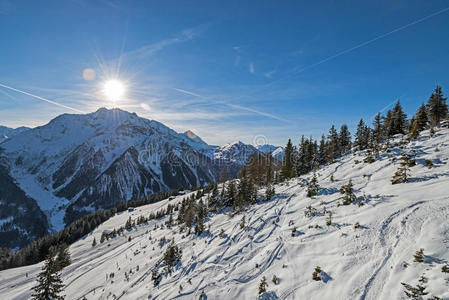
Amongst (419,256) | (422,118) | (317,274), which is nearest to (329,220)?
(317,274)

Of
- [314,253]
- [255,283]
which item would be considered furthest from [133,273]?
[314,253]

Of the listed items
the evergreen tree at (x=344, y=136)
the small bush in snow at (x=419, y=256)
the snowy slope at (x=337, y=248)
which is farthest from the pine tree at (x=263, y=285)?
the evergreen tree at (x=344, y=136)

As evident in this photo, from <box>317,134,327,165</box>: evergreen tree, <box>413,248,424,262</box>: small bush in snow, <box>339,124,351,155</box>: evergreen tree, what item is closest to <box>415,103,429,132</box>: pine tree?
<box>317,134,327,165</box>: evergreen tree

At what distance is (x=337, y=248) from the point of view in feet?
30.6

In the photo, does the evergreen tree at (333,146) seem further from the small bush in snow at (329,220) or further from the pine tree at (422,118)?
the small bush in snow at (329,220)

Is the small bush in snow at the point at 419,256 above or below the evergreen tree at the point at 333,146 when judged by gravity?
below

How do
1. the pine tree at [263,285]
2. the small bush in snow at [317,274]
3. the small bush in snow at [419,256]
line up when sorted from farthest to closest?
the pine tree at [263,285], the small bush in snow at [317,274], the small bush in snow at [419,256]

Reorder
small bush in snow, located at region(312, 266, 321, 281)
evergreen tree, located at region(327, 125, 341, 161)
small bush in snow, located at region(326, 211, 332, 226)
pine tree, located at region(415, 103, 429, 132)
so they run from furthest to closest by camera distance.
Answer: evergreen tree, located at region(327, 125, 341, 161)
pine tree, located at region(415, 103, 429, 132)
small bush in snow, located at region(326, 211, 332, 226)
small bush in snow, located at region(312, 266, 321, 281)

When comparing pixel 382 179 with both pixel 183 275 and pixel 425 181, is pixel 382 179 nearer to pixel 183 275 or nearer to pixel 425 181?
pixel 425 181

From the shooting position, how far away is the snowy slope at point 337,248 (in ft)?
22.9

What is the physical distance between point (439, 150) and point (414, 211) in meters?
11.3

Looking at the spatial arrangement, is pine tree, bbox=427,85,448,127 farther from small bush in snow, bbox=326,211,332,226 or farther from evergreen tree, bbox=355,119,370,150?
small bush in snow, bbox=326,211,332,226

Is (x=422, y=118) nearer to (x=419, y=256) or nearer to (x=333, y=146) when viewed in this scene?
(x=333, y=146)

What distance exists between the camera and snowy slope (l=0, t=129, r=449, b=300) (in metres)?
6.97
